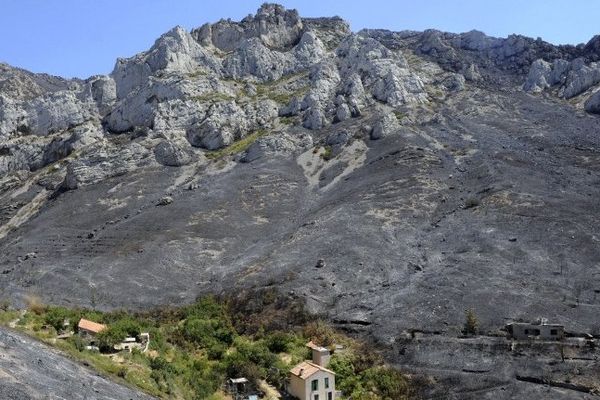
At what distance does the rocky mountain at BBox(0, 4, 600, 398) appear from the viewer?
48344 millimetres

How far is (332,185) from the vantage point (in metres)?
81.1

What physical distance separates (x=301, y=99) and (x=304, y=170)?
1031 inches

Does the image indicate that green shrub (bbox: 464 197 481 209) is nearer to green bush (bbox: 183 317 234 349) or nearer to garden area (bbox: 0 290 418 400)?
garden area (bbox: 0 290 418 400)

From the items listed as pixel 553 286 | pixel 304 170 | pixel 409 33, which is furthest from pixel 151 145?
pixel 409 33

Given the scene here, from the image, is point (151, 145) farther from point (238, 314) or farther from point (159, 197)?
point (238, 314)

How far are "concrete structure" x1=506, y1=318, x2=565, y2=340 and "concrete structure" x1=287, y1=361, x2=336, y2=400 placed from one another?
1180cm

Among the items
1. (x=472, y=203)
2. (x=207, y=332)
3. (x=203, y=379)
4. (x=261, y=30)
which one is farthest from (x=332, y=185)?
(x=261, y=30)

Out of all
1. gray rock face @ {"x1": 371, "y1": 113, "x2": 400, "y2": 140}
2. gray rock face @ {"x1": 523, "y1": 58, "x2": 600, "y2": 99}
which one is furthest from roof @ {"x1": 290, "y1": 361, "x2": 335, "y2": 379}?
gray rock face @ {"x1": 523, "y1": 58, "x2": 600, "y2": 99}

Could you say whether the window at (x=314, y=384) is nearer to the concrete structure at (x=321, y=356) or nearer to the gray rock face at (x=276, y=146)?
the concrete structure at (x=321, y=356)

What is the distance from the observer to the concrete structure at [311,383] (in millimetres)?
36250

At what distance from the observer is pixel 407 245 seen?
195ft

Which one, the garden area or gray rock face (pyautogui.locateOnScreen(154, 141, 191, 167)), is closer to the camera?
the garden area

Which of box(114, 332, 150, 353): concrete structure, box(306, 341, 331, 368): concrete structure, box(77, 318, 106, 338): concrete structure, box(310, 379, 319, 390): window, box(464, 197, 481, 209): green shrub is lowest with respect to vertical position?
box(310, 379, 319, 390): window

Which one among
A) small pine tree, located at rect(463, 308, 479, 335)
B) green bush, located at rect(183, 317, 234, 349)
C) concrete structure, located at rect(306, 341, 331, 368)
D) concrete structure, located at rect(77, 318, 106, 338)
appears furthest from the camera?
green bush, located at rect(183, 317, 234, 349)
